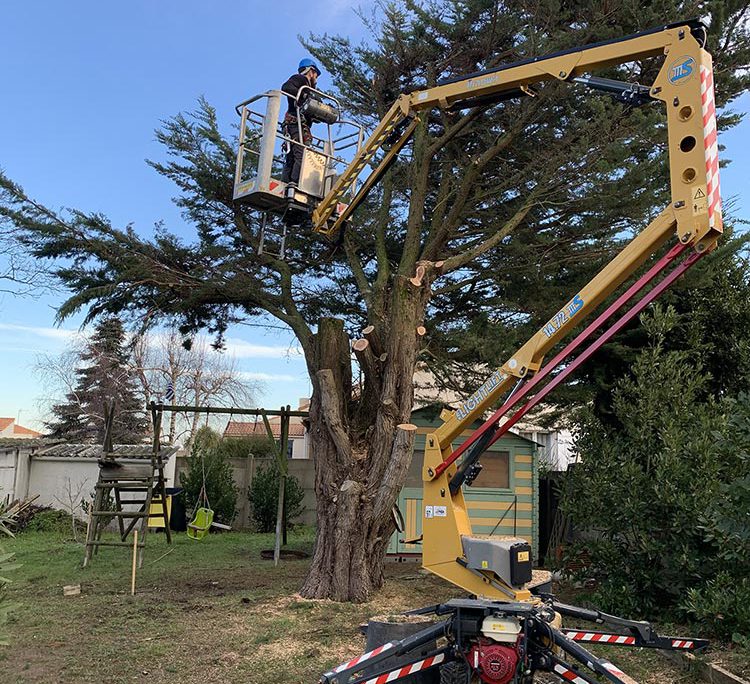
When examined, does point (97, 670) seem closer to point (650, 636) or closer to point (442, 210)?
point (650, 636)

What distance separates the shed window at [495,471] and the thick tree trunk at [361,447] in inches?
144

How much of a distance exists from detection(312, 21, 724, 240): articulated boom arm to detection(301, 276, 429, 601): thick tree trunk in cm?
156

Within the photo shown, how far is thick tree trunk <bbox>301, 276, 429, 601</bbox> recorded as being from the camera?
8930mm

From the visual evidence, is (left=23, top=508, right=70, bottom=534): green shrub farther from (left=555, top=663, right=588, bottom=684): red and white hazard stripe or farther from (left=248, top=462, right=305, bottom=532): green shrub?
(left=555, top=663, right=588, bottom=684): red and white hazard stripe

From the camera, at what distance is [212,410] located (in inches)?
464

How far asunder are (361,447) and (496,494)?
13.2 feet

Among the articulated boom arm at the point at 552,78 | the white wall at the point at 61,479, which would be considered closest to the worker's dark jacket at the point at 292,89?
the articulated boom arm at the point at 552,78

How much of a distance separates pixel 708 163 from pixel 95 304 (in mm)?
8392

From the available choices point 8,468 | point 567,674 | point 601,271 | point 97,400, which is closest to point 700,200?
point 601,271

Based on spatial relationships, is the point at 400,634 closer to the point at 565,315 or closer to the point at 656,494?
the point at 565,315

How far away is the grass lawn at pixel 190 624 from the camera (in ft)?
20.3

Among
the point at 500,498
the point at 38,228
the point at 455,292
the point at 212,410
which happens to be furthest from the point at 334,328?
the point at 500,498

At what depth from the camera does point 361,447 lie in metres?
9.68

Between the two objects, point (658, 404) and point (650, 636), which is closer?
point (650, 636)
